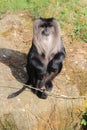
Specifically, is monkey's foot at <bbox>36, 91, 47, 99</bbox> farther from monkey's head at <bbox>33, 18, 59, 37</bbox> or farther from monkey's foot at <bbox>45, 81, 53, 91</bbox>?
monkey's head at <bbox>33, 18, 59, 37</bbox>

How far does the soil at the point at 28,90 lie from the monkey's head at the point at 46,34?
0.54 meters

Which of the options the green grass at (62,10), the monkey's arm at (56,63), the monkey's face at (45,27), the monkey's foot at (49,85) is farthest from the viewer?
the green grass at (62,10)

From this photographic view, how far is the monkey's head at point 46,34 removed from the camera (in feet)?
16.1

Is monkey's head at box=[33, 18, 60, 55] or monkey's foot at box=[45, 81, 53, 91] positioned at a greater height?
monkey's head at box=[33, 18, 60, 55]

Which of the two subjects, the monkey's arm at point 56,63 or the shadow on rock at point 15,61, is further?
the shadow on rock at point 15,61

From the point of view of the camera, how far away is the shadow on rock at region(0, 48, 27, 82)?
5.50 meters

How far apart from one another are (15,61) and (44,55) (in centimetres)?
74

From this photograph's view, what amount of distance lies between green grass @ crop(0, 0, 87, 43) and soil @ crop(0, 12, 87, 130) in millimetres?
200

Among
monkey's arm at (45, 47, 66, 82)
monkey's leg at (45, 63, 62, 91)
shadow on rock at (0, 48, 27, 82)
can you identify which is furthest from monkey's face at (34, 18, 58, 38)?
shadow on rock at (0, 48, 27, 82)

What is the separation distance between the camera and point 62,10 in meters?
6.84

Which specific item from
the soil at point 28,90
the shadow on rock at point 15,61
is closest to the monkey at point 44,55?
the soil at point 28,90

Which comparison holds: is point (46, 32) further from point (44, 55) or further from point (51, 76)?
point (51, 76)

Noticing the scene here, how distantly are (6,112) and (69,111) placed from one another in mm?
759

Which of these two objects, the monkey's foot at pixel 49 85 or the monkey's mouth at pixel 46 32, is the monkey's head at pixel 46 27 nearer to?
the monkey's mouth at pixel 46 32
